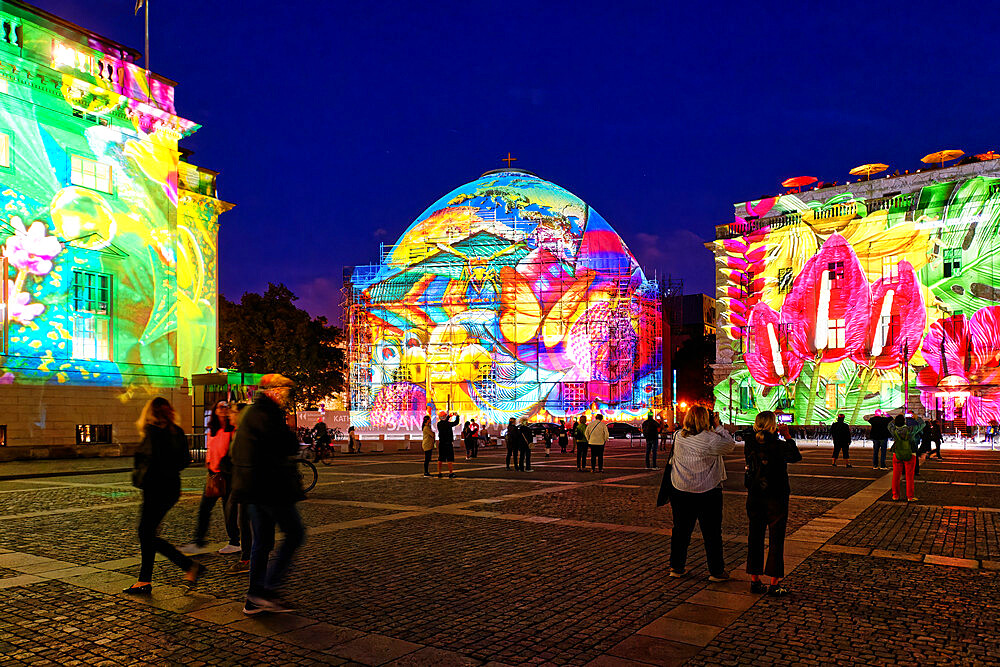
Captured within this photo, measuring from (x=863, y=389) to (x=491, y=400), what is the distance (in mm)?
23633

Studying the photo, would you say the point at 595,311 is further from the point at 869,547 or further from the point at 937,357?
the point at 869,547

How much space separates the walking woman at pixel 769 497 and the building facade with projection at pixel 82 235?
26.9 metres

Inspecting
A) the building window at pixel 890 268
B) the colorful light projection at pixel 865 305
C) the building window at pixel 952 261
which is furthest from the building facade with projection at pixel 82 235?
the building window at pixel 952 261

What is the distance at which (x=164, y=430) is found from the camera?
7.14 metres

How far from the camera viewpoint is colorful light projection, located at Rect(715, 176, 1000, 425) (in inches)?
1885

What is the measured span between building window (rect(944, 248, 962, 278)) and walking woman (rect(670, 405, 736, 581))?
49.2 metres

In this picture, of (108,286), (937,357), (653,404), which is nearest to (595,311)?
(653,404)

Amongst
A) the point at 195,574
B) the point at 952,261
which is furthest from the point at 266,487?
the point at 952,261

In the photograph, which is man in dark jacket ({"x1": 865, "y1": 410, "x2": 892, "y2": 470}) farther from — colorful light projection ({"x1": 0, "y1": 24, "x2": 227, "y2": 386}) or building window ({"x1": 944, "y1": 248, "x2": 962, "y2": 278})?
building window ({"x1": 944, "y1": 248, "x2": 962, "y2": 278})

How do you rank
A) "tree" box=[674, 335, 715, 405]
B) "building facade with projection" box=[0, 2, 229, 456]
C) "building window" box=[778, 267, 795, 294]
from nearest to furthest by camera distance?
"building facade with projection" box=[0, 2, 229, 456], "building window" box=[778, 267, 795, 294], "tree" box=[674, 335, 715, 405]

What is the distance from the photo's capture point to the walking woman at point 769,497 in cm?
701

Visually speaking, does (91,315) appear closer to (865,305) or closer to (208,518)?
(208,518)

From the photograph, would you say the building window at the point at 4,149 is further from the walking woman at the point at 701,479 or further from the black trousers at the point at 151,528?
the walking woman at the point at 701,479

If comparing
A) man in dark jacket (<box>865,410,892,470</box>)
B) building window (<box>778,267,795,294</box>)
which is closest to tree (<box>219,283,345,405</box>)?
building window (<box>778,267,795,294</box>)
